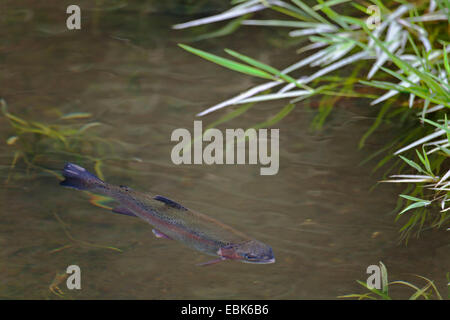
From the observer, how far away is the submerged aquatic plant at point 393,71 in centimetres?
155

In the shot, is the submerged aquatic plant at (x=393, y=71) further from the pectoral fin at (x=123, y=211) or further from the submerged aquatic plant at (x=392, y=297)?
the pectoral fin at (x=123, y=211)

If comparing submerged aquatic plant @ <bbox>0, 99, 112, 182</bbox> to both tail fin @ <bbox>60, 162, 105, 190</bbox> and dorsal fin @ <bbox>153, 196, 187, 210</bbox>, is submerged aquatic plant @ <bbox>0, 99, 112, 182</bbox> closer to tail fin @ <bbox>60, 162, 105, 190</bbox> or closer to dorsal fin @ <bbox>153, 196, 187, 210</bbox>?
tail fin @ <bbox>60, 162, 105, 190</bbox>

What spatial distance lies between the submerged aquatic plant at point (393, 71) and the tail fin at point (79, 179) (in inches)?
16.6

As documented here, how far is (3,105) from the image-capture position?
1800 millimetres

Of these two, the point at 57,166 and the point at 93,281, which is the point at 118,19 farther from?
the point at 93,281

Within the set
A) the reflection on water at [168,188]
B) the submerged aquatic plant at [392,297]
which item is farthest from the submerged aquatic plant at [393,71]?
the submerged aquatic plant at [392,297]

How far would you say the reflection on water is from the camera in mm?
1332

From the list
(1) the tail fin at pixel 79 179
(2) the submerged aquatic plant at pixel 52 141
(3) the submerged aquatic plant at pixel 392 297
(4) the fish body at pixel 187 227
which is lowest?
(3) the submerged aquatic plant at pixel 392 297

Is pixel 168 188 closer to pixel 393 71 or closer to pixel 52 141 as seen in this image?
pixel 52 141

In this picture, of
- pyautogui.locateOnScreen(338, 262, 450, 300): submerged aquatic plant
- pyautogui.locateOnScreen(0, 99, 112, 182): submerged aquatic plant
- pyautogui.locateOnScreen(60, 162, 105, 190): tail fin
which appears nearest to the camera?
pyautogui.locateOnScreen(338, 262, 450, 300): submerged aquatic plant

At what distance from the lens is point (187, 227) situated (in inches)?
53.7

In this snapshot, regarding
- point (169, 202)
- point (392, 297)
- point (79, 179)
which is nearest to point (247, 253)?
point (169, 202)

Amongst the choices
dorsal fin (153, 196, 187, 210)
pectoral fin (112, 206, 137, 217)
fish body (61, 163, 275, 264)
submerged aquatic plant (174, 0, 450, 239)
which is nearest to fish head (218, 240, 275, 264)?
fish body (61, 163, 275, 264)

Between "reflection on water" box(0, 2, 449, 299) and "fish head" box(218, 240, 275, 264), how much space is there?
0.02 m
